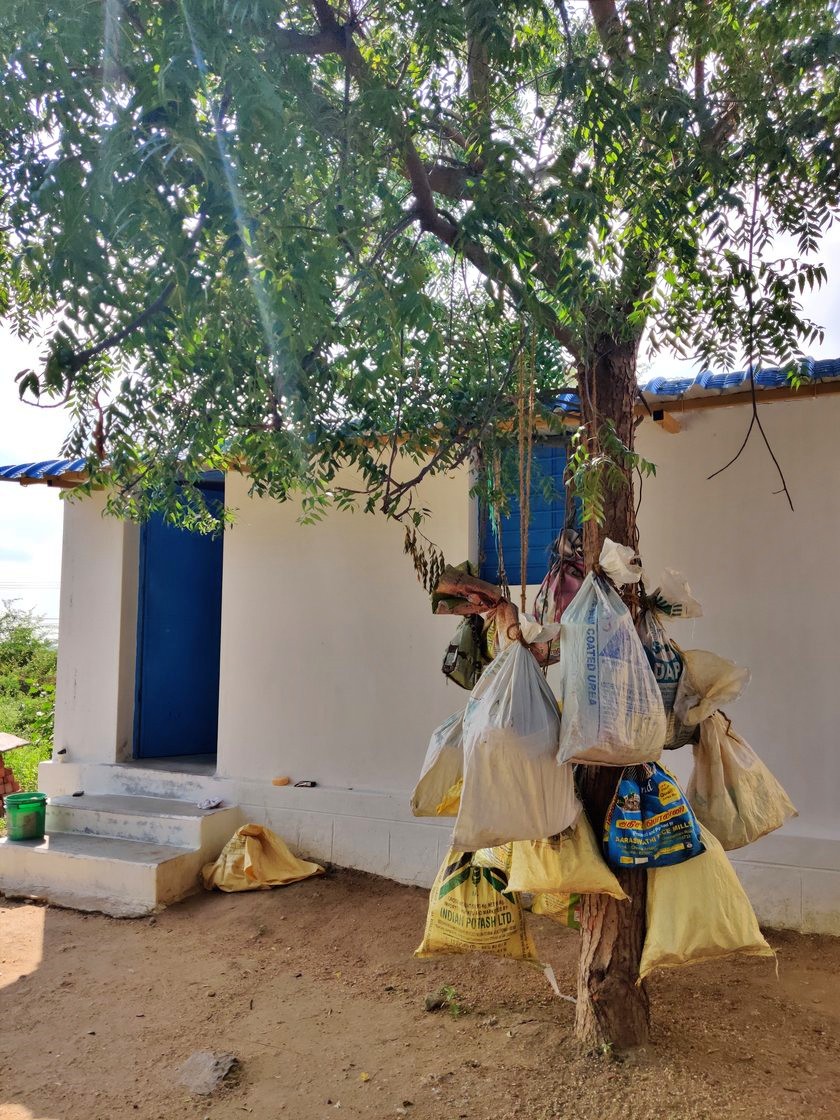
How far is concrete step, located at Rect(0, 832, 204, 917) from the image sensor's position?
A: 4.92 meters

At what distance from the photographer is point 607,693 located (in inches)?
92.4

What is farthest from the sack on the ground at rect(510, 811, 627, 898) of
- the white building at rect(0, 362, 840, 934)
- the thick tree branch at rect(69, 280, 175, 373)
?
the thick tree branch at rect(69, 280, 175, 373)

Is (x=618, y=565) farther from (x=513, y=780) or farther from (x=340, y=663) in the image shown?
(x=340, y=663)

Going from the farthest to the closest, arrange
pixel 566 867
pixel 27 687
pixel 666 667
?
pixel 27 687, pixel 666 667, pixel 566 867

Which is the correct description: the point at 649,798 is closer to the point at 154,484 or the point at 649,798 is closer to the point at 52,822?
the point at 154,484

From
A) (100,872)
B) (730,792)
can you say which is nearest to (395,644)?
(100,872)

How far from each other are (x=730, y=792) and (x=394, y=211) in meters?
2.17

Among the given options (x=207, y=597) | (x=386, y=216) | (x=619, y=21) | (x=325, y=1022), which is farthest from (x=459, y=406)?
(x=207, y=597)

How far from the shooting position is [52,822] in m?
5.79

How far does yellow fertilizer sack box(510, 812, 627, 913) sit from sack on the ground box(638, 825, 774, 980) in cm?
14

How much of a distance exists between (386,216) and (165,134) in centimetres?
80

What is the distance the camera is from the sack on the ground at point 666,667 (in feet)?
8.82

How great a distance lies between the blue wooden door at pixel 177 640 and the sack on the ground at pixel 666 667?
14.4 ft

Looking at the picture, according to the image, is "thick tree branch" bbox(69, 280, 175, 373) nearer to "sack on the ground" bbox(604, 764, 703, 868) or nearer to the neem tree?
the neem tree
